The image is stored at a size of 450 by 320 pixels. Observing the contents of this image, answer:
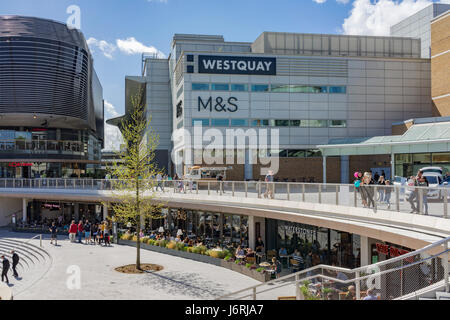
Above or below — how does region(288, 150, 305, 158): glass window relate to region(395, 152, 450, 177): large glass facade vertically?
above

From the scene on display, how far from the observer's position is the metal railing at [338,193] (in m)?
11.3

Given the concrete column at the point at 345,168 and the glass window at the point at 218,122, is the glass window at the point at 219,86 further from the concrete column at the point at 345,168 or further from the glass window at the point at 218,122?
the concrete column at the point at 345,168

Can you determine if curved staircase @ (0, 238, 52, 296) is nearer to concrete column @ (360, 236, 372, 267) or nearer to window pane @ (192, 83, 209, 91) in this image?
concrete column @ (360, 236, 372, 267)

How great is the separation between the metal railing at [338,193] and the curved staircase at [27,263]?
6.66 metres

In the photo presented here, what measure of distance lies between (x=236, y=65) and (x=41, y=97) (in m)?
26.5

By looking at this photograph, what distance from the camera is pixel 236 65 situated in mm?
38000

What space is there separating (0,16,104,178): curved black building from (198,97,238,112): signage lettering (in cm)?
2304

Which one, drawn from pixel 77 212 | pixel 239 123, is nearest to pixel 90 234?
pixel 77 212

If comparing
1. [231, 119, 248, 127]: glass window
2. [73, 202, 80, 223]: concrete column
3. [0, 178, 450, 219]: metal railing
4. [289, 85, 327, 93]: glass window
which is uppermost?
[289, 85, 327, 93]: glass window

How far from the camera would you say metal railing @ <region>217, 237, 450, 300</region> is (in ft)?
25.3

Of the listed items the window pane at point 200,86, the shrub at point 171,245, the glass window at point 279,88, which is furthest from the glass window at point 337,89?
the shrub at point 171,245

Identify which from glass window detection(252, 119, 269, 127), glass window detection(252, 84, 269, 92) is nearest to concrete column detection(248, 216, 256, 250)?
glass window detection(252, 119, 269, 127)
